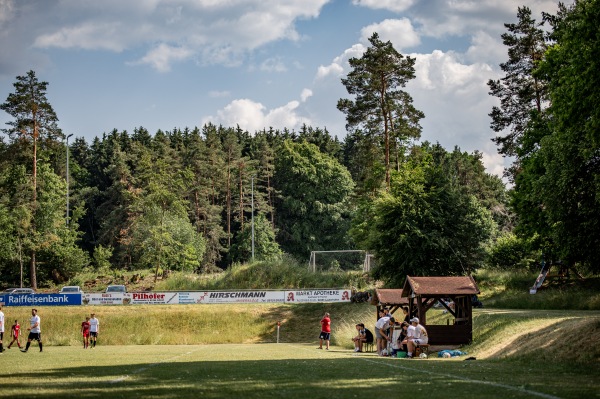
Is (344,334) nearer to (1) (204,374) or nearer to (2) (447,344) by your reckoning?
(2) (447,344)

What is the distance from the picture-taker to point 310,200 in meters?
108

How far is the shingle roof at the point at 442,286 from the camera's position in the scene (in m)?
31.4

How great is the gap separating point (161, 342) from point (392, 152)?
85.6 feet

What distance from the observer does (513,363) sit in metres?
22.5

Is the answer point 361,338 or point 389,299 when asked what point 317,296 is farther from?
point 361,338

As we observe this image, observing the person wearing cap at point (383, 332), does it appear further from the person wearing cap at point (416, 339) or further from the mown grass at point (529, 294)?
the mown grass at point (529, 294)

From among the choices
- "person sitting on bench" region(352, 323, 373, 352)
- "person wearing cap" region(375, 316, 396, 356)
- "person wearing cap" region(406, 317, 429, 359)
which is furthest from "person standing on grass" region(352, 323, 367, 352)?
"person wearing cap" region(406, 317, 429, 359)

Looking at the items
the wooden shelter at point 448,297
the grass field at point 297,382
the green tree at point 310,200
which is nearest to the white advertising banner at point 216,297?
the wooden shelter at point 448,297

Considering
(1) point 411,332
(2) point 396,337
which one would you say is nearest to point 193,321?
(2) point 396,337

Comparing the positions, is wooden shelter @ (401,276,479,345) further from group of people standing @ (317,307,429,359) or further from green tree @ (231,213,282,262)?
green tree @ (231,213,282,262)

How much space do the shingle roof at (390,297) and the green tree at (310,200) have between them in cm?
6420

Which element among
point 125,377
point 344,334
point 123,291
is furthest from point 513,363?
point 123,291

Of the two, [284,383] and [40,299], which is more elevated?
[284,383]

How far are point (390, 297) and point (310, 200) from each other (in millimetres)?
69465
